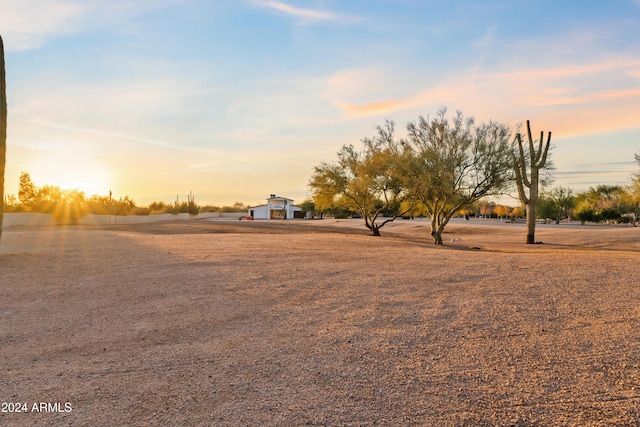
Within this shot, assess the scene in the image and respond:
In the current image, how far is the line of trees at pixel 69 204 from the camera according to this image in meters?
42.6

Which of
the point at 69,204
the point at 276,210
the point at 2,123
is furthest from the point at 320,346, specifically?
the point at 276,210

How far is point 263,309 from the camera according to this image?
24.5 ft

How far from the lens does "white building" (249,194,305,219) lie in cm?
9212

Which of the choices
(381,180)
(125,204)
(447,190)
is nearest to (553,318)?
(447,190)

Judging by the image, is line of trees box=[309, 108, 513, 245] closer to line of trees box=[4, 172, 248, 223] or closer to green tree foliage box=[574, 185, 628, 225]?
line of trees box=[4, 172, 248, 223]

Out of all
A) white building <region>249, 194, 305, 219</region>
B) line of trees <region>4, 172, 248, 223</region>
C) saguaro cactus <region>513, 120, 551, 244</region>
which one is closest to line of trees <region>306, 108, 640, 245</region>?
→ saguaro cactus <region>513, 120, 551, 244</region>

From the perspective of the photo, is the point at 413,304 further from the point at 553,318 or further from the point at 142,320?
the point at 142,320

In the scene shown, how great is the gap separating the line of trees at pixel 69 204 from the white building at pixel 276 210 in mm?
20881

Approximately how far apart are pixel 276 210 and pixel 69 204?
50469 mm

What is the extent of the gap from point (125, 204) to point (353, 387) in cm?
6095

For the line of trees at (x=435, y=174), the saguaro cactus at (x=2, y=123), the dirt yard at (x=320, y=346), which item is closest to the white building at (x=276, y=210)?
the line of trees at (x=435, y=174)

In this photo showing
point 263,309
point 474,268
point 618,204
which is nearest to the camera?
point 263,309

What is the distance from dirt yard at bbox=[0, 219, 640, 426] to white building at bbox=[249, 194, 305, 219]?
81.3 m

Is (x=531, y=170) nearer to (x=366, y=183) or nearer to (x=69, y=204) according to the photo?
(x=366, y=183)
